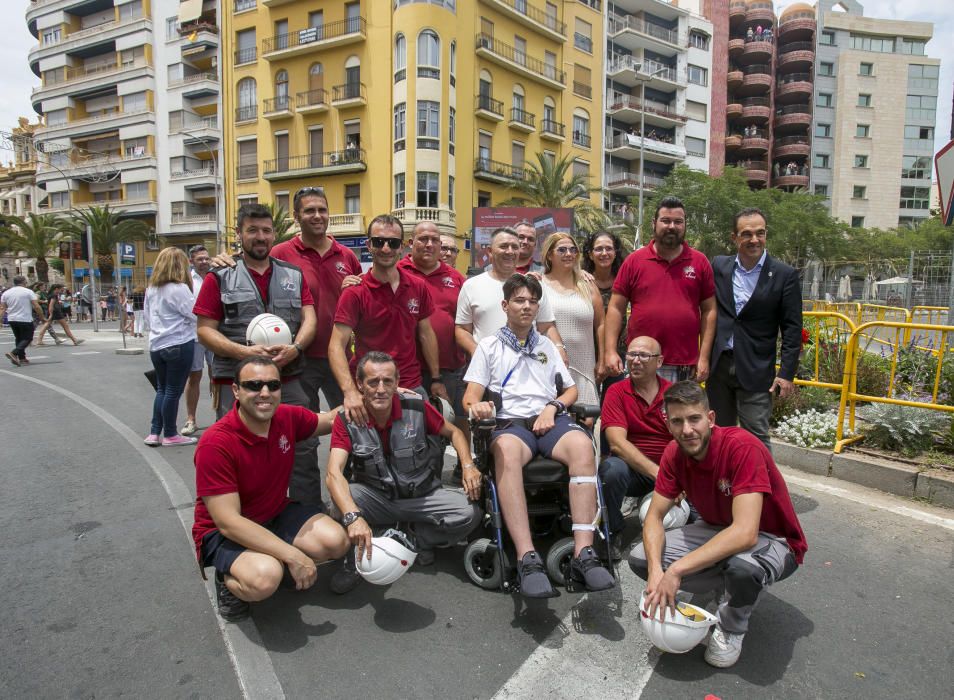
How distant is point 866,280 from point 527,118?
84.9 feet

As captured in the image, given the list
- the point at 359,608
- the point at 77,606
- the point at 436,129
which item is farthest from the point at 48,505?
the point at 436,129

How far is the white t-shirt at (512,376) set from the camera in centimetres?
357

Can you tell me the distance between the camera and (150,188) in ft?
134

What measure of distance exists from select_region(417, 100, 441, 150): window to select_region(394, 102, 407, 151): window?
82 cm

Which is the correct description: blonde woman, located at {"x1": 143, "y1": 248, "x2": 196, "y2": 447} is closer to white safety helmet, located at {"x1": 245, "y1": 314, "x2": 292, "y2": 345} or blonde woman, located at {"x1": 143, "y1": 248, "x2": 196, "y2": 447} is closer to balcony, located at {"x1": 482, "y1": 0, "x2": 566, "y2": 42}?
white safety helmet, located at {"x1": 245, "y1": 314, "x2": 292, "y2": 345}

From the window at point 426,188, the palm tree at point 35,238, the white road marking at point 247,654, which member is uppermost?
the window at point 426,188

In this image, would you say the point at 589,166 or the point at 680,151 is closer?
the point at 589,166

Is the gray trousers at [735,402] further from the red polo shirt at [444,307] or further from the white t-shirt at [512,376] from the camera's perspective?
the red polo shirt at [444,307]

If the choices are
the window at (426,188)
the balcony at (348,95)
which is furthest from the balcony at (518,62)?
the window at (426,188)

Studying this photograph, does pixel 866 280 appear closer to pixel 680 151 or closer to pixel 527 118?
pixel 680 151

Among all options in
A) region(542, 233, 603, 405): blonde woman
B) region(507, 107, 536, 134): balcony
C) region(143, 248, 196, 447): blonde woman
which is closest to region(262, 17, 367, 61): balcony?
region(507, 107, 536, 134): balcony

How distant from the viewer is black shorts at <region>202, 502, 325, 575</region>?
277 centimetres

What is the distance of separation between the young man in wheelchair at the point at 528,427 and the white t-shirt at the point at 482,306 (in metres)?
0.62

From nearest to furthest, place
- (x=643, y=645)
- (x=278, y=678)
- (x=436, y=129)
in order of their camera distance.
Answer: (x=278, y=678) < (x=643, y=645) < (x=436, y=129)
